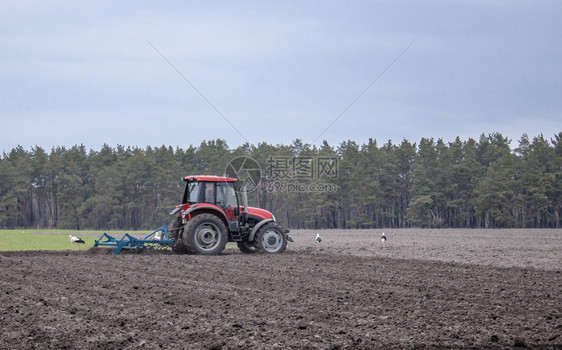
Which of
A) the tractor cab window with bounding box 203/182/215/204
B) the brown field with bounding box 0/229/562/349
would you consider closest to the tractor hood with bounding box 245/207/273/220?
the tractor cab window with bounding box 203/182/215/204

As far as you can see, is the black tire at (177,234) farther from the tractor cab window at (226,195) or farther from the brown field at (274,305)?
the brown field at (274,305)

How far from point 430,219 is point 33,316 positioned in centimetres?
7194

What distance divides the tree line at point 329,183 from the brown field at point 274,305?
60002 mm

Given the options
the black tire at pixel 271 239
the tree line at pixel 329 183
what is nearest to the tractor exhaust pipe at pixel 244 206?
the black tire at pixel 271 239

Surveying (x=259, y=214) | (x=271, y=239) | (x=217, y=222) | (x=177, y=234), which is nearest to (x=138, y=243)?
(x=177, y=234)

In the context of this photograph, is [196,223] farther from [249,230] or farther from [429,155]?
[429,155]

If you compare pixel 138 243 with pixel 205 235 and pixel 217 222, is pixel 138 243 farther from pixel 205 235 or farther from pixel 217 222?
pixel 217 222

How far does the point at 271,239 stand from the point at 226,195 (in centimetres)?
201

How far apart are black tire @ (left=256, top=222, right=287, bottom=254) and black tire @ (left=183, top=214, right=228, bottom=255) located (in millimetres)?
1184

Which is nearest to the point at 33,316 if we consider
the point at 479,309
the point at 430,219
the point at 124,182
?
the point at 479,309

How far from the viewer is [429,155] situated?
77.7 m

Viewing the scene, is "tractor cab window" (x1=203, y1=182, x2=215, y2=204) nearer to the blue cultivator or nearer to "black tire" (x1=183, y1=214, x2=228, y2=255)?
"black tire" (x1=183, y1=214, x2=228, y2=255)

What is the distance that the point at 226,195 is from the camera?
17750 millimetres

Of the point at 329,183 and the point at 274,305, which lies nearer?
the point at 274,305
